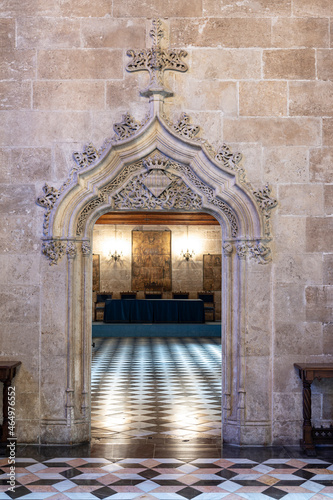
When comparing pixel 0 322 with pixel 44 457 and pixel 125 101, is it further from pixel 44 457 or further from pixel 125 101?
pixel 125 101

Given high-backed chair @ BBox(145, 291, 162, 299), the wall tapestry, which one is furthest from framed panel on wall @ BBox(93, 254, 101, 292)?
high-backed chair @ BBox(145, 291, 162, 299)

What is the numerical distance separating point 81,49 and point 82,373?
313 centimetres

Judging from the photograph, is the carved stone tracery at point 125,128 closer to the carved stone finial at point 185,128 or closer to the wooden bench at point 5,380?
the carved stone finial at point 185,128

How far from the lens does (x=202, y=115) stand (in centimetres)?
567

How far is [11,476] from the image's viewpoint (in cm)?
458

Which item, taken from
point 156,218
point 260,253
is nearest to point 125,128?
point 260,253

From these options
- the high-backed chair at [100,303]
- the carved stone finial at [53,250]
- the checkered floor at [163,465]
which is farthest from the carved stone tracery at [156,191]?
the high-backed chair at [100,303]

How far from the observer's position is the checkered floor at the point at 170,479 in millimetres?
4254

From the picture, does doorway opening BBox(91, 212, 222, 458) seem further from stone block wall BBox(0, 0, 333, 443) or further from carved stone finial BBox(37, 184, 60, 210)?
carved stone finial BBox(37, 184, 60, 210)

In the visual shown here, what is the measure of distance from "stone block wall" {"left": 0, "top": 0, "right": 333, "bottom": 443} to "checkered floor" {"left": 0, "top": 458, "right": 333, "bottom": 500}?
2.87 ft

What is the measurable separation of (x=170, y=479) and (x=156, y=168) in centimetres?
283

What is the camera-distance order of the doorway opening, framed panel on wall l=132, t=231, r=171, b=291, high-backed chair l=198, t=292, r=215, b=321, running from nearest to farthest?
1. the doorway opening
2. high-backed chair l=198, t=292, r=215, b=321
3. framed panel on wall l=132, t=231, r=171, b=291

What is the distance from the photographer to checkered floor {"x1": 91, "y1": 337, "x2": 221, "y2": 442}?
611 cm

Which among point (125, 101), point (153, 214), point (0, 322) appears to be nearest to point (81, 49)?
point (125, 101)
